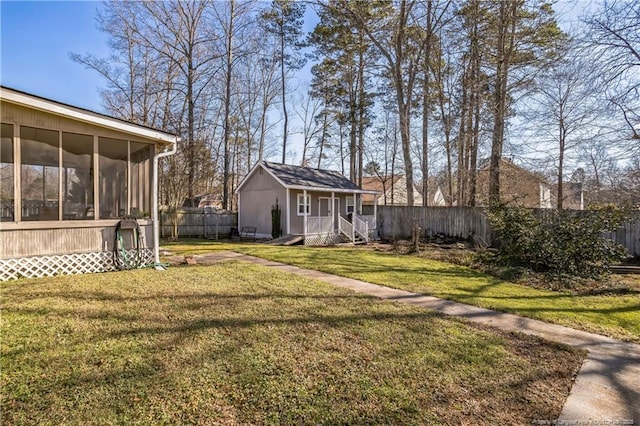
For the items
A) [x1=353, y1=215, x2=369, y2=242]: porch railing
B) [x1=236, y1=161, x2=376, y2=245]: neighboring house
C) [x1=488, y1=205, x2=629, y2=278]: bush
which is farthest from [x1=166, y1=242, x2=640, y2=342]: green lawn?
[x1=353, y1=215, x2=369, y2=242]: porch railing

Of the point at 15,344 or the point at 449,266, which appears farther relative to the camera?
the point at 449,266

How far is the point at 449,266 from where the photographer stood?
9.41 meters

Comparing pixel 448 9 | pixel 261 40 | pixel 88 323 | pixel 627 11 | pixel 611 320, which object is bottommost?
pixel 611 320

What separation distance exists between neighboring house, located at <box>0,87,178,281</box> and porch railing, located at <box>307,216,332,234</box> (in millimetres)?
7946

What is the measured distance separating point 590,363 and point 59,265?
8588 millimetres

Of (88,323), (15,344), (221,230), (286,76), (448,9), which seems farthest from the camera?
(286,76)

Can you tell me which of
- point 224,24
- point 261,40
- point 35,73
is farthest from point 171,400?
point 261,40

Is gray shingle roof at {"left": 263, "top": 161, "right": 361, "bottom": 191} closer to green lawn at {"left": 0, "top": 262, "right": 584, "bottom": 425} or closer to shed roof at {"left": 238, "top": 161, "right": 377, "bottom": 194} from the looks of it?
shed roof at {"left": 238, "top": 161, "right": 377, "bottom": 194}

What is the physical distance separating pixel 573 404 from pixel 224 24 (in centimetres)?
2273

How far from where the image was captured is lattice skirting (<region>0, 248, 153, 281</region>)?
20.0ft

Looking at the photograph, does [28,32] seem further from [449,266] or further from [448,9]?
[448,9]

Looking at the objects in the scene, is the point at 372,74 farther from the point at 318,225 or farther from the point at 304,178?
the point at 318,225

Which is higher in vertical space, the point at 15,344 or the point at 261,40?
the point at 261,40

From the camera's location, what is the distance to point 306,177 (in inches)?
650
